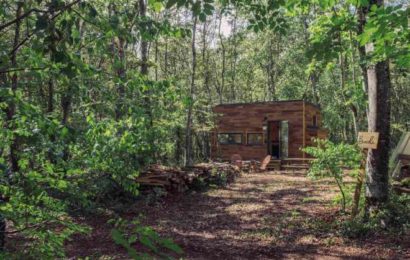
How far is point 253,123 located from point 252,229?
15263 millimetres

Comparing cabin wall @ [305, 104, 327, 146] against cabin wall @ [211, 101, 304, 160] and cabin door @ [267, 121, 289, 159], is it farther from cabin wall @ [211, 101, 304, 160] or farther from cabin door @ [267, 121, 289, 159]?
cabin door @ [267, 121, 289, 159]

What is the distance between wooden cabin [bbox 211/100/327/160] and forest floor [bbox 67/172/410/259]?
29.6 feet

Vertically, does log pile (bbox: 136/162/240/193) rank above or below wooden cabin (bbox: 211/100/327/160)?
below

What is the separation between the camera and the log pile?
471 inches

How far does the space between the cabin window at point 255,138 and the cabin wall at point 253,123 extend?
22 centimetres

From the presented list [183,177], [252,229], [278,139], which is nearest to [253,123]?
[278,139]

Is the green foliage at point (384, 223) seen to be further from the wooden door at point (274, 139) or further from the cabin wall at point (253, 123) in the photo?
the wooden door at point (274, 139)

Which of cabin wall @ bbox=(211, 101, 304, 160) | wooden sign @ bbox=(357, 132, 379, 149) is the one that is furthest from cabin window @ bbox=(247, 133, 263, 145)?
wooden sign @ bbox=(357, 132, 379, 149)

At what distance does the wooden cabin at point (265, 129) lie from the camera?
71.6ft

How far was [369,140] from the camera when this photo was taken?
7.65m

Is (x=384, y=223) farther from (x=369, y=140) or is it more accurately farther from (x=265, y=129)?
(x=265, y=129)

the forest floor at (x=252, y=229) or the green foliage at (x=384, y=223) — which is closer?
the forest floor at (x=252, y=229)

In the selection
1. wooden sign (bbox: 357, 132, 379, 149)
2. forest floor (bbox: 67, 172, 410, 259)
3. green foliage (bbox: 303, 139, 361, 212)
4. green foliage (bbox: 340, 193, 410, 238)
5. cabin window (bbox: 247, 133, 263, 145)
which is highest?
cabin window (bbox: 247, 133, 263, 145)

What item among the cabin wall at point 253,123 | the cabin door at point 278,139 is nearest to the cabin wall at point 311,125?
the cabin wall at point 253,123
